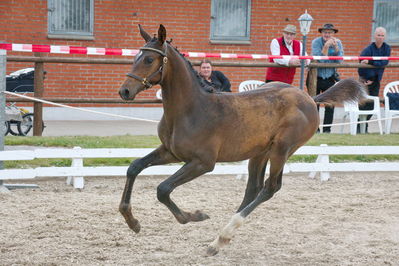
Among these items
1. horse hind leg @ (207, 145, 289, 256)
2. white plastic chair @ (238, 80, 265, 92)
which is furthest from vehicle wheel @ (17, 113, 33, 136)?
horse hind leg @ (207, 145, 289, 256)

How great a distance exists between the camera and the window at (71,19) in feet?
50.8

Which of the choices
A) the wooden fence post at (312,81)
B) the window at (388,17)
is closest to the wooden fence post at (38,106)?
the wooden fence post at (312,81)

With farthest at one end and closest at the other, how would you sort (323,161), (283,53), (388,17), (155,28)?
(388,17) < (155,28) < (283,53) < (323,161)

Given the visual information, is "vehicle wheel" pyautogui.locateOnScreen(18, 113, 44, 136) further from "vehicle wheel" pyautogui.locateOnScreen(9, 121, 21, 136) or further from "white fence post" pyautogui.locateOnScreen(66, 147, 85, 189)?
"white fence post" pyautogui.locateOnScreen(66, 147, 85, 189)

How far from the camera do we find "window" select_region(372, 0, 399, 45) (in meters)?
17.5

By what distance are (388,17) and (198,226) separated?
39.8ft

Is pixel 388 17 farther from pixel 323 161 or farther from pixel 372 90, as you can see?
pixel 323 161

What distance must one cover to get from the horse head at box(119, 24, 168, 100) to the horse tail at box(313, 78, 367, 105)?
2.34 metres

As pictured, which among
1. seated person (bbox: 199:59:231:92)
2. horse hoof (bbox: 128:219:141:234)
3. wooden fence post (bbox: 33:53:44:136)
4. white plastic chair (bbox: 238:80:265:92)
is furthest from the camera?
white plastic chair (bbox: 238:80:265:92)

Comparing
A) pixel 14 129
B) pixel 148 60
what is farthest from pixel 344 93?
pixel 14 129

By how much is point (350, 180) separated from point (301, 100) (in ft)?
11.7

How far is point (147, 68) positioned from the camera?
573 centimetres

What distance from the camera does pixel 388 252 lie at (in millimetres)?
6203

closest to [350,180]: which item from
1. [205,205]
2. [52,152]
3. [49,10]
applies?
Result: [205,205]
